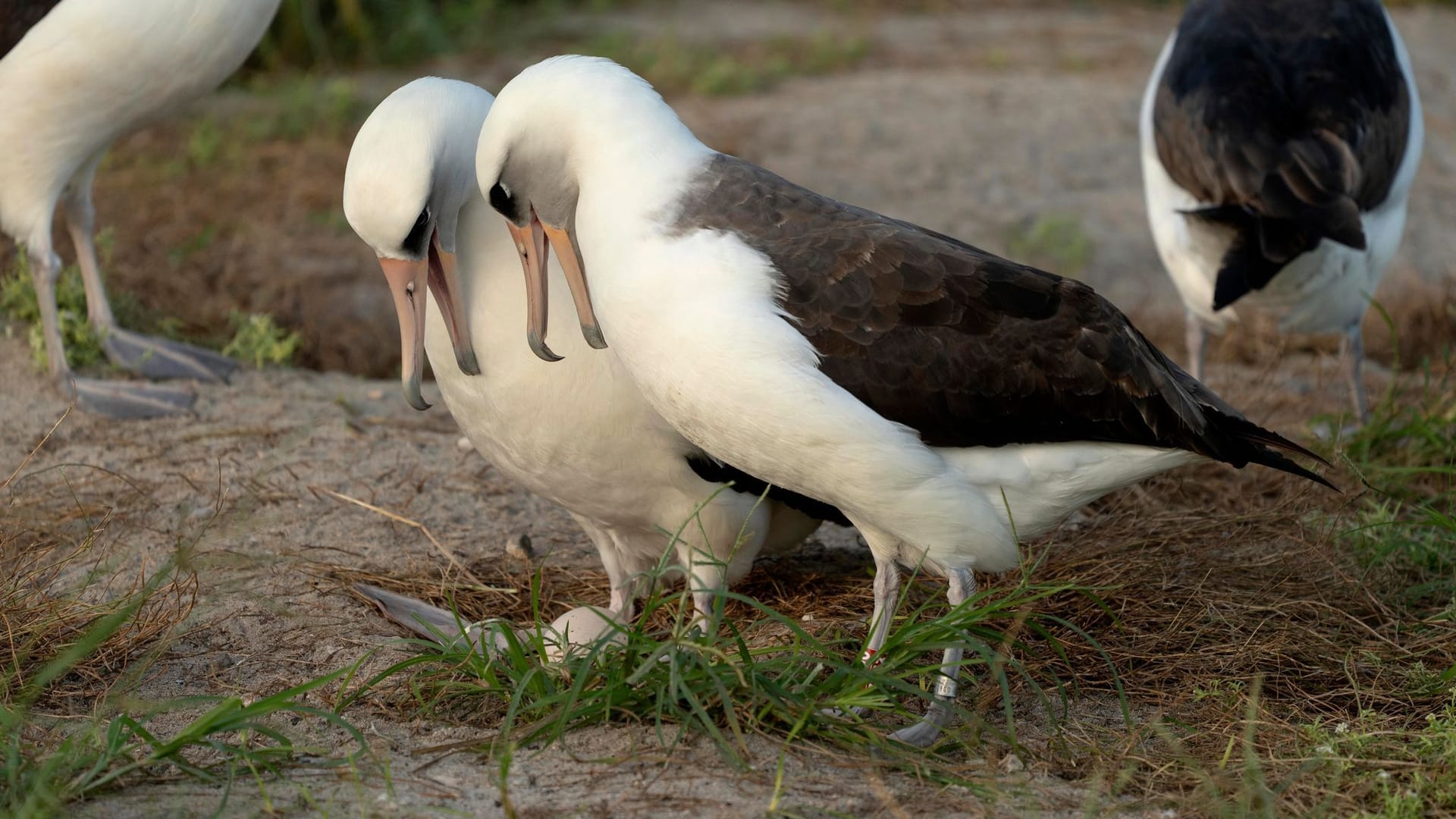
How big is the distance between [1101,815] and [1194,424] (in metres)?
0.98

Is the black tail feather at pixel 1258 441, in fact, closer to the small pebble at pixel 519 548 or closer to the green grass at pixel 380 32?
the small pebble at pixel 519 548

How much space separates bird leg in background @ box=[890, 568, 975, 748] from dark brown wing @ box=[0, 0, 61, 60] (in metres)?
3.65

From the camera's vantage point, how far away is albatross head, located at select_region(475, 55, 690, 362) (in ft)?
10.9

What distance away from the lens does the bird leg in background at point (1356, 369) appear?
5.83m

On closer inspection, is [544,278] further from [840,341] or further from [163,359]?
[163,359]

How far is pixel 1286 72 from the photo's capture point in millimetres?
5711

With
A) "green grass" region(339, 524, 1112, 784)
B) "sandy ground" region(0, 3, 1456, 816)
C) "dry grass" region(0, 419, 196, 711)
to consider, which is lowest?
"sandy ground" region(0, 3, 1456, 816)

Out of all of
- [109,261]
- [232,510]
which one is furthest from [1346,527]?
[109,261]

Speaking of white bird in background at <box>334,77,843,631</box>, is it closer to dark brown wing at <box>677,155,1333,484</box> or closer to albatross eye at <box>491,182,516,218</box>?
albatross eye at <box>491,182,516,218</box>

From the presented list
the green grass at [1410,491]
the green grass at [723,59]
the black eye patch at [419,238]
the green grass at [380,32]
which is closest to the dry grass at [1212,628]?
the green grass at [1410,491]

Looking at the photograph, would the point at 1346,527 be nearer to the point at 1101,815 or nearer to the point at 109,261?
the point at 1101,815

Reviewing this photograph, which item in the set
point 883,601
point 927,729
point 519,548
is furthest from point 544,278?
point 927,729

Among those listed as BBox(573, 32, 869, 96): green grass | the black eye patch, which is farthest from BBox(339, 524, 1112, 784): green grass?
BBox(573, 32, 869, 96): green grass

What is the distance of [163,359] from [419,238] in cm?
257
